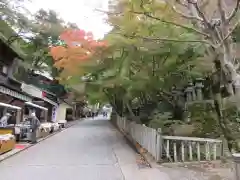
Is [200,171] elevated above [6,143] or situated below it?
below

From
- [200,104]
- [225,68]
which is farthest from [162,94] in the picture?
[225,68]

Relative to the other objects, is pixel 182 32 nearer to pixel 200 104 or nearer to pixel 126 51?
pixel 126 51

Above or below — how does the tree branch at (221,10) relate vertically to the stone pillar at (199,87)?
above

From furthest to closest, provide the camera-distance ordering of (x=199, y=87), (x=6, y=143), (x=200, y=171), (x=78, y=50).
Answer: (x=199, y=87) < (x=78, y=50) < (x=6, y=143) < (x=200, y=171)

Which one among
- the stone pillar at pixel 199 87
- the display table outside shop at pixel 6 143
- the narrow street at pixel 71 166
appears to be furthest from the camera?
the stone pillar at pixel 199 87

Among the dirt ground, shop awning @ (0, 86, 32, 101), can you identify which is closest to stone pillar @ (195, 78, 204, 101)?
the dirt ground

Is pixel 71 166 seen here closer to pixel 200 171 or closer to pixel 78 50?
pixel 200 171

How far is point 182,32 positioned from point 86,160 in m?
6.63

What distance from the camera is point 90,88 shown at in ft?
68.5

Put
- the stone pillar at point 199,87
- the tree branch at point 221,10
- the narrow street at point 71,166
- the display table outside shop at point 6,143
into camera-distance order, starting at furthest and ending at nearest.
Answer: the stone pillar at point 199,87
the display table outside shop at point 6,143
the narrow street at point 71,166
the tree branch at point 221,10

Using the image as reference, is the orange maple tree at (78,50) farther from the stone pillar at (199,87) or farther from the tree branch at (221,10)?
the tree branch at (221,10)

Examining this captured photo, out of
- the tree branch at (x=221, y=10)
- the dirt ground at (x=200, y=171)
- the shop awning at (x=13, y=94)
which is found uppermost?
the tree branch at (x=221, y=10)

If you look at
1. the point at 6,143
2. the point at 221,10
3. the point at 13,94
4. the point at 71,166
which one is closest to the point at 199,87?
the point at 71,166

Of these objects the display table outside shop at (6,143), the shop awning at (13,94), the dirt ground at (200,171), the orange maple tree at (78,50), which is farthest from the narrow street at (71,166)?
the shop awning at (13,94)
